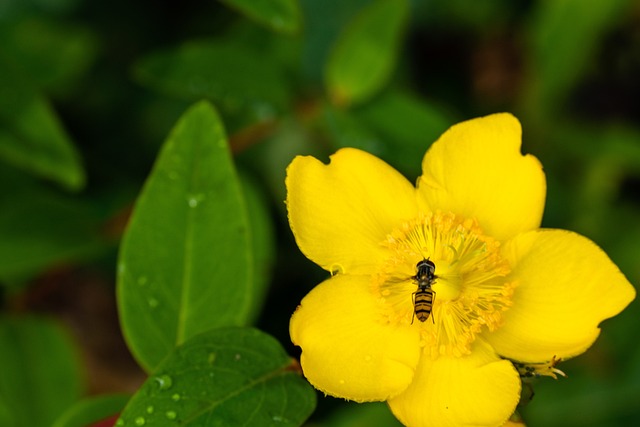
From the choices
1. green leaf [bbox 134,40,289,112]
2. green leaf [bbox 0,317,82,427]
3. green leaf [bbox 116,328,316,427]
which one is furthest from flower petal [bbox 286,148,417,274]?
green leaf [bbox 0,317,82,427]

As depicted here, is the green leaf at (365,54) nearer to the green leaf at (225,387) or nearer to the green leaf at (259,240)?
the green leaf at (259,240)

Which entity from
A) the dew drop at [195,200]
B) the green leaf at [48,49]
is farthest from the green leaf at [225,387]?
the green leaf at [48,49]

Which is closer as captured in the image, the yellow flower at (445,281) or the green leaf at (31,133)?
the yellow flower at (445,281)

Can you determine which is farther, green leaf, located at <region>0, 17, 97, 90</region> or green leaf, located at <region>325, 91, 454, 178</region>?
green leaf, located at <region>0, 17, 97, 90</region>

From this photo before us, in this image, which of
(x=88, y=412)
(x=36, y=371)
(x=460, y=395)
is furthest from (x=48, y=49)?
(x=460, y=395)

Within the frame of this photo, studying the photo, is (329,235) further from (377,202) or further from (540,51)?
(540,51)

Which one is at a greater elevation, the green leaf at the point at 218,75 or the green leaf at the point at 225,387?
the green leaf at the point at 218,75

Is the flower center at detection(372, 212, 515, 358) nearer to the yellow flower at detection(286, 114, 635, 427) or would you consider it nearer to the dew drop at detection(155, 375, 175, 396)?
the yellow flower at detection(286, 114, 635, 427)
